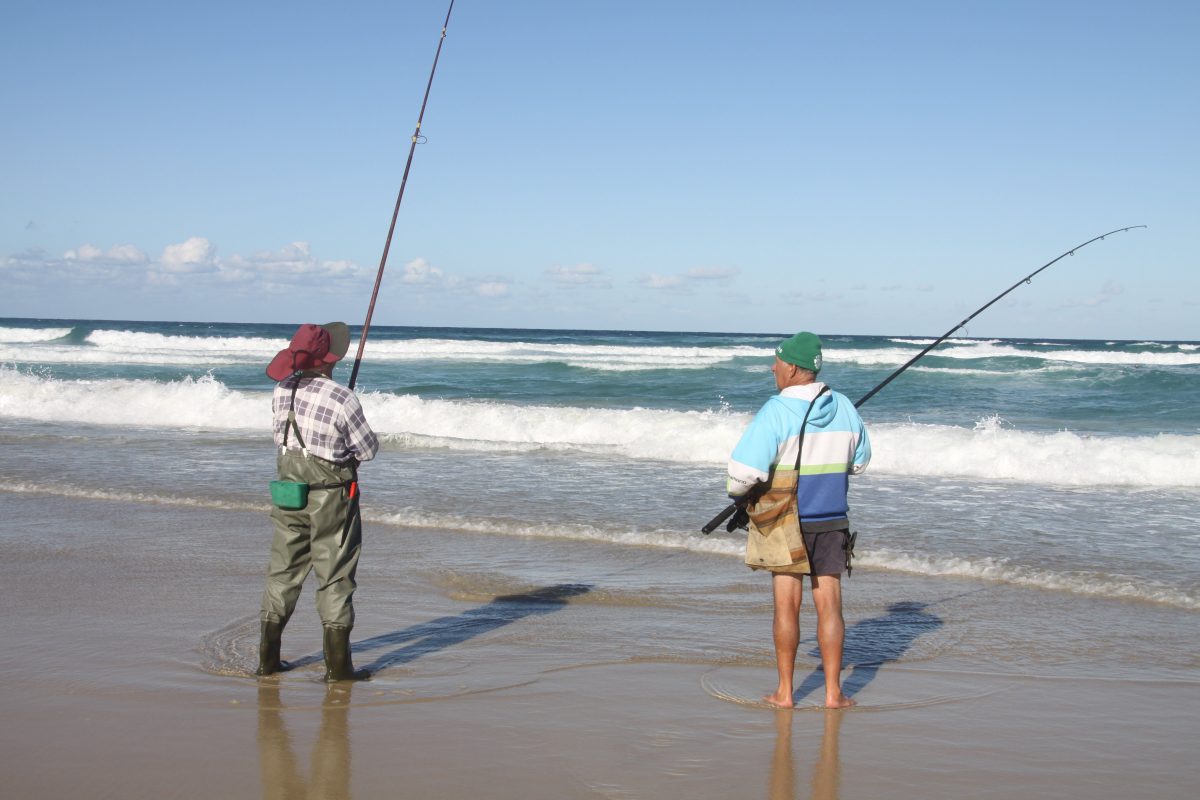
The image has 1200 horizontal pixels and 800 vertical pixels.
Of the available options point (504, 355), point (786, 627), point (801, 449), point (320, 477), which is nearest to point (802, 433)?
point (801, 449)

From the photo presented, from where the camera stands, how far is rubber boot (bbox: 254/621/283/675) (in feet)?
14.2

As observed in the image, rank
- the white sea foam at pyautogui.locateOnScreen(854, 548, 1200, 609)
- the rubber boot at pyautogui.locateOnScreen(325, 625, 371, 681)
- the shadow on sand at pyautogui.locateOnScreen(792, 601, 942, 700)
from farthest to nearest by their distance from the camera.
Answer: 1. the white sea foam at pyautogui.locateOnScreen(854, 548, 1200, 609)
2. the shadow on sand at pyautogui.locateOnScreen(792, 601, 942, 700)
3. the rubber boot at pyautogui.locateOnScreen(325, 625, 371, 681)

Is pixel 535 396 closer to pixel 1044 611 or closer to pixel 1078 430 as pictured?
pixel 1078 430

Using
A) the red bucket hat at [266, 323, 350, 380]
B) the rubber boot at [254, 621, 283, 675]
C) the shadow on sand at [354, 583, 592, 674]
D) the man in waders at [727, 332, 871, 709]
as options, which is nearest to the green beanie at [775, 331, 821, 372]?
the man in waders at [727, 332, 871, 709]

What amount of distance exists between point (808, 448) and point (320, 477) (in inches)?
77.7

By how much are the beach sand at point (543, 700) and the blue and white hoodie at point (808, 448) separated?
0.90 metres

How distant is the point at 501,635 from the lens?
17.2 feet

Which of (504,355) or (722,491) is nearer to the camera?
(722,491)

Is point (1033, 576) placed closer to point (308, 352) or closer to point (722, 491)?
point (722, 491)

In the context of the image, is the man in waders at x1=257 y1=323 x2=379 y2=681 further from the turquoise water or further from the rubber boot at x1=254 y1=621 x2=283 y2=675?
the turquoise water

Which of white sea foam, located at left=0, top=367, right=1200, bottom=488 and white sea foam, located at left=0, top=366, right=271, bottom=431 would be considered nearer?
white sea foam, located at left=0, top=367, right=1200, bottom=488

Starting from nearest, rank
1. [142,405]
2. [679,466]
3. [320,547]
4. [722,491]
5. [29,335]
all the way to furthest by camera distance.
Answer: [320,547] < [722,491] < [679,466] < [142,405] < [29,335]

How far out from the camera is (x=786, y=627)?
160 inches

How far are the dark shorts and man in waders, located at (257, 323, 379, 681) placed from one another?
1.76 m
